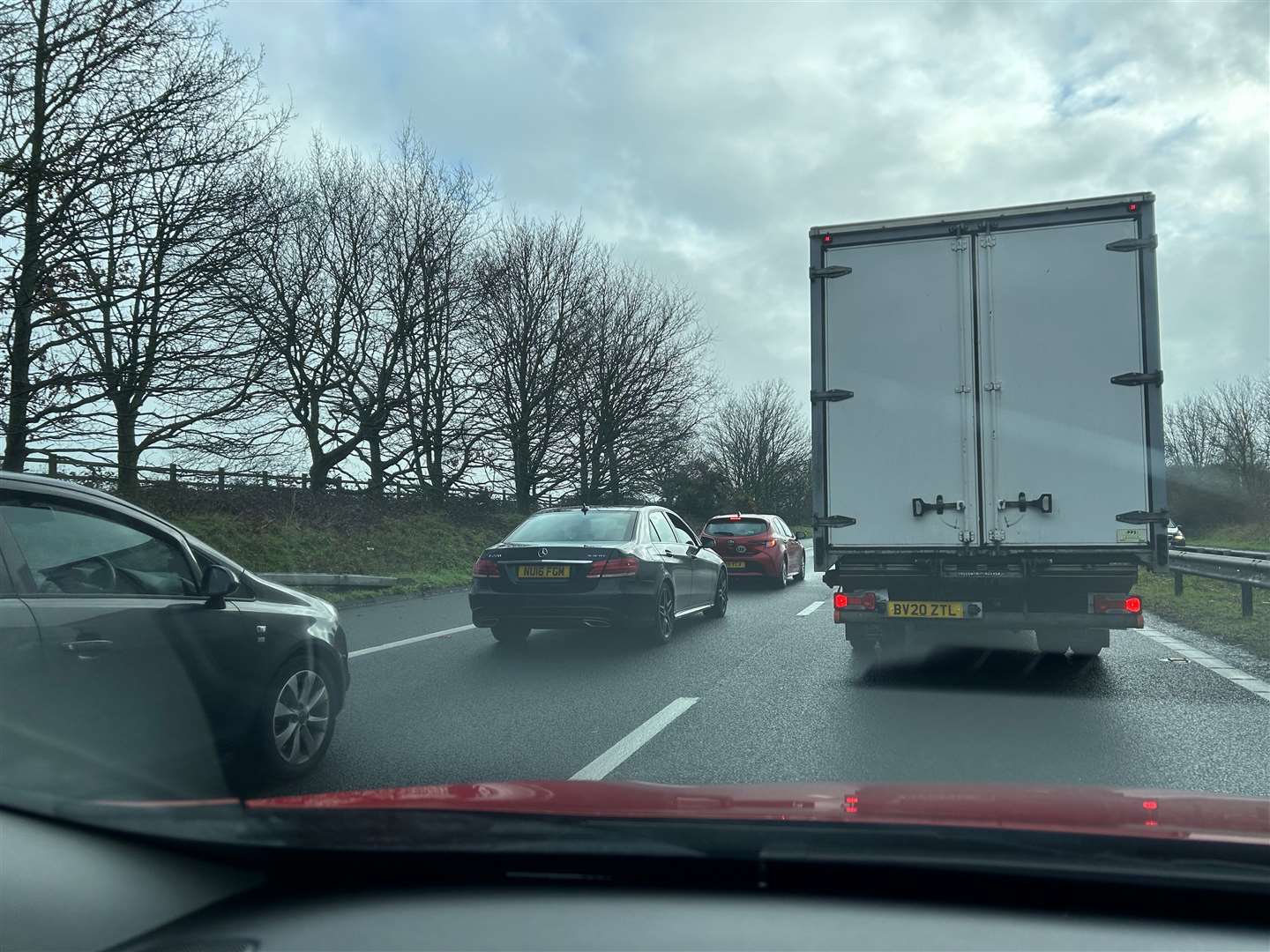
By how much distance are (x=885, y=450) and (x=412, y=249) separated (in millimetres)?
23118

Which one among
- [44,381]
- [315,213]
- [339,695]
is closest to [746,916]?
[339,695]

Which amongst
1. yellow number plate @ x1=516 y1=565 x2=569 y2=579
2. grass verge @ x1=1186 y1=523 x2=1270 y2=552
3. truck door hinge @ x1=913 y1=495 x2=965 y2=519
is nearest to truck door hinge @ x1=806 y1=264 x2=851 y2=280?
truck door hinge @ x1=913 y1=495 x2=965 y2=519

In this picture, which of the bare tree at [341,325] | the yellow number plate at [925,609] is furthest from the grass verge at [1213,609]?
the bare tree at [341,325]

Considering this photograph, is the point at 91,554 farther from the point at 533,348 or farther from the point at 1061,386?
the point at 533,348

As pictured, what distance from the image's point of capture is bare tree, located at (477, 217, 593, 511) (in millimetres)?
33156

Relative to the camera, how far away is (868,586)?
9070 mm

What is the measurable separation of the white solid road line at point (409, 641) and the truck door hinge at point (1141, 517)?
659 cm

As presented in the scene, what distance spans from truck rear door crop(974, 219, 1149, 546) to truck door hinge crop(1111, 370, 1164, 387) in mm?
35

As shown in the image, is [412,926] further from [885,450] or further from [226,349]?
[226,349]

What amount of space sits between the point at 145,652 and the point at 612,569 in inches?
231

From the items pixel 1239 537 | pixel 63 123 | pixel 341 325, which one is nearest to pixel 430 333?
pixel 341 325

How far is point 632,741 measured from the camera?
6258 mm

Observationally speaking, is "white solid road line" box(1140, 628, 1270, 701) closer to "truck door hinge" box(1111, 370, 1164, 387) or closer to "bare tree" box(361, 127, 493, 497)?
"truck door hinge" box(1111, 370, 1164, 387)

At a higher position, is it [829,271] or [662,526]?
[829,271]
